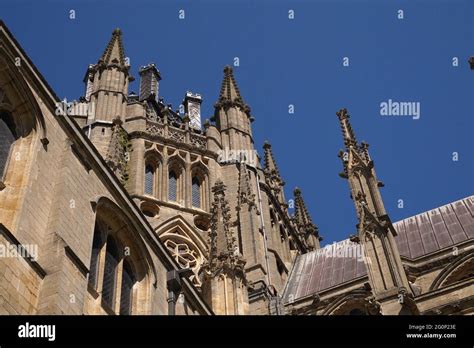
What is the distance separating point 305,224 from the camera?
44094 mm

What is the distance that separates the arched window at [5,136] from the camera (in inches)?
481

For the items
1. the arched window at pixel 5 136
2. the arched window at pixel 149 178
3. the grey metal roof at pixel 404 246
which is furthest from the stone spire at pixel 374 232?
the arched window at pixel 149 178

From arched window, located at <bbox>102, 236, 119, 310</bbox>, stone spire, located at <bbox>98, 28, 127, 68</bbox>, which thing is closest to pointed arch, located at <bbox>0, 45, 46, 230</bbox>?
arched window, located at <bbox>102, 236, 119, 310</bbox>

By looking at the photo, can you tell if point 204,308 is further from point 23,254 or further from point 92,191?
point 23,254

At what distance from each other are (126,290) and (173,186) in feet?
71.3

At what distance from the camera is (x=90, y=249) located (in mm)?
12555

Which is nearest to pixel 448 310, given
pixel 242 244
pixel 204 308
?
pixel 204 308

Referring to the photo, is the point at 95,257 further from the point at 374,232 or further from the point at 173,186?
the point at 173,186

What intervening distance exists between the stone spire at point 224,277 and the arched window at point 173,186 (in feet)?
49.3

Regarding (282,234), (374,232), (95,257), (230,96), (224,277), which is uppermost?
(230,96)

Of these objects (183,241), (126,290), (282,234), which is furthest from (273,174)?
(126,290)

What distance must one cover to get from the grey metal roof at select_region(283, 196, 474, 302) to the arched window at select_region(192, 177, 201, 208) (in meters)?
5.64

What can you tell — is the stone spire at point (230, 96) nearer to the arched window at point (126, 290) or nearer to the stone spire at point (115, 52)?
the stone spire at point (115, 52)
